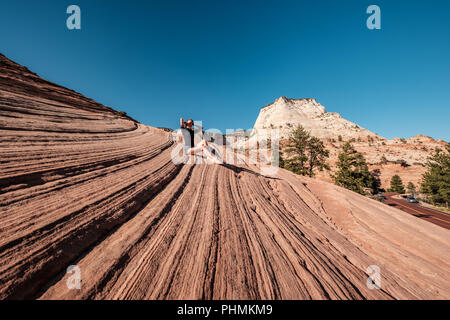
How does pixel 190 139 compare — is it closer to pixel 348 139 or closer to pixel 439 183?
pixel 439 183

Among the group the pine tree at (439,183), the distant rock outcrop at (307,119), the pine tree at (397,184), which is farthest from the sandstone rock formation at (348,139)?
the pine tree at (439,183)

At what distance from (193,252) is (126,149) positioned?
17.2ft

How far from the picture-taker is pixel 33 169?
322cm

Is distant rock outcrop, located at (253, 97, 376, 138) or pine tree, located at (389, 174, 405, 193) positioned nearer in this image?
pine tree, located at (389, 174, 405, 193)

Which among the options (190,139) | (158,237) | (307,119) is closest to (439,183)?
(190,139)

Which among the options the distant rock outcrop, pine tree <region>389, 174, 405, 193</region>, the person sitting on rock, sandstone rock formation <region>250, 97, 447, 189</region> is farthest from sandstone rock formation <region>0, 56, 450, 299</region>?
the distant rock outcrop

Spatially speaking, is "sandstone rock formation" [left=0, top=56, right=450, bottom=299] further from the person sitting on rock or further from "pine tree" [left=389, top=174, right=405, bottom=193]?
"pine tree" [left=389, top=174, right=405, bottom=193]

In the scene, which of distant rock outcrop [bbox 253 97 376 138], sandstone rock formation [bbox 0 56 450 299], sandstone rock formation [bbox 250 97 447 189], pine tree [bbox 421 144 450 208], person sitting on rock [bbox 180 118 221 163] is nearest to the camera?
sandstone rock formation [bbox 0 56 450 299]

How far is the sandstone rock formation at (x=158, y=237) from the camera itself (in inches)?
80.4

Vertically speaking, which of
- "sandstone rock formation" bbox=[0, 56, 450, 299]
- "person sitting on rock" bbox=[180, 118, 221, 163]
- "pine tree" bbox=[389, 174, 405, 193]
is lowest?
"pine tree" bbox=[389, 174, 405, 193]

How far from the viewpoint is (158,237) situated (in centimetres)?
286

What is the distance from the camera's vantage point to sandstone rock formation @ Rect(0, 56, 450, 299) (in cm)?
204

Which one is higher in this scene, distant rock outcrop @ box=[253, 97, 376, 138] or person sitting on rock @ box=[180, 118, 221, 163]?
distant rock outcrop @ box=[253, 97, 376, 138]

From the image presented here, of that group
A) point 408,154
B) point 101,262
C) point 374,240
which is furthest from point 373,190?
point 101,262
